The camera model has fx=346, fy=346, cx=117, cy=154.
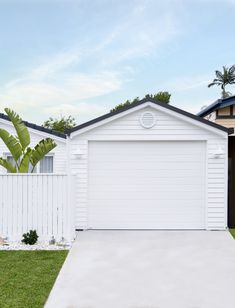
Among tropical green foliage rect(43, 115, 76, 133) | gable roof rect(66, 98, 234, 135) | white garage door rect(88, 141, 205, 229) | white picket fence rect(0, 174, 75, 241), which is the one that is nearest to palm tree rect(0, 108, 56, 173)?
white picket fence rect(0, 174, 75, 241)

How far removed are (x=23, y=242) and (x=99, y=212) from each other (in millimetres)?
2476

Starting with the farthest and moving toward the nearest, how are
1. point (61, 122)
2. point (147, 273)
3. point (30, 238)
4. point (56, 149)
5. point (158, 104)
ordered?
point (61, 122), point (56, 149), point (158, 104), point (30, 238), point (147, 273)

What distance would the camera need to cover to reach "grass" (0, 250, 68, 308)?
492 cm

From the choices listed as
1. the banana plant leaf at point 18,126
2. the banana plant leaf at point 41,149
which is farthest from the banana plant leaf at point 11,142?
the banana plant leaf at point 41,149

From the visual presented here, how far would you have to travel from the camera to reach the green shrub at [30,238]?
819 centimetres

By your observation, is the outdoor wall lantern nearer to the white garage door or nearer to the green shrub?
the white garage door

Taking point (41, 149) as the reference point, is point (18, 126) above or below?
above

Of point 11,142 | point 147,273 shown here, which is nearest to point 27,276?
point 147,273

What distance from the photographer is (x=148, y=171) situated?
10.0m

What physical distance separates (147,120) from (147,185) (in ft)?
6.12

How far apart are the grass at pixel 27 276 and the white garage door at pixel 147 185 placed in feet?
8.67

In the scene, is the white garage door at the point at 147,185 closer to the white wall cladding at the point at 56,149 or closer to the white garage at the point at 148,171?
the white garage at the point at 148,171

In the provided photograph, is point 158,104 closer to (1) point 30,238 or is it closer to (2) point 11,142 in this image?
(2) point 11,142

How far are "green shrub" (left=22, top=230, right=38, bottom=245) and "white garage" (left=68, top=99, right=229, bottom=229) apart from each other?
176 centimetres
